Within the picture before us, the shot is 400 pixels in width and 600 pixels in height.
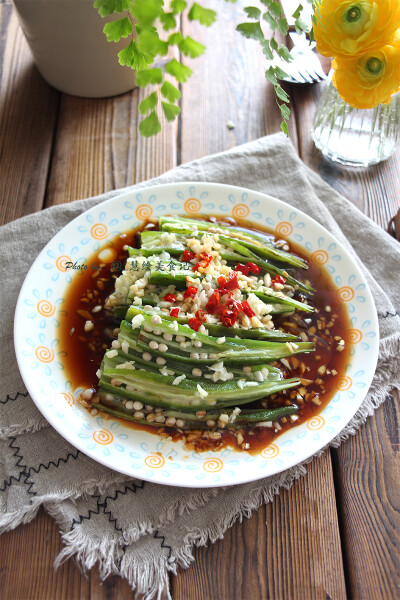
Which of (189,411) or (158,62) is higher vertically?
(158,62)

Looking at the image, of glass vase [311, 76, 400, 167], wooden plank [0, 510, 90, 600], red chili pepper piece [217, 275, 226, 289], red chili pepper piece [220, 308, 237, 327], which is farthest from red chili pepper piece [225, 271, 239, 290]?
glass vase [311, 76, 400, 167]

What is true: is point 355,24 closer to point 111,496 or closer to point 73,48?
point 73,48

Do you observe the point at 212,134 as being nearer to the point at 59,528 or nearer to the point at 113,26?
the point at 113,26

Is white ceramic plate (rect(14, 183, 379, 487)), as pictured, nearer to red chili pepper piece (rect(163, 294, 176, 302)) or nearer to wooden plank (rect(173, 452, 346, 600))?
wooden plank (rect(173, 452, 346, 600))

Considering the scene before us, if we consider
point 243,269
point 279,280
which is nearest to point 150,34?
point 243,269

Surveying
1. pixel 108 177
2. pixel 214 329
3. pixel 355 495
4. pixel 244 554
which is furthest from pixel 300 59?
pixel 244 554
